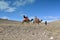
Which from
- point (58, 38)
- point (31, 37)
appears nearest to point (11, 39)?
point (31, 37)

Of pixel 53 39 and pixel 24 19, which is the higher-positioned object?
pixel 24 19

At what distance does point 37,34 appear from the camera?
37.5ft

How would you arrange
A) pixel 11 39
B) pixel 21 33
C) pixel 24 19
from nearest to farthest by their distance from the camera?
1. pixel 11 39
2. pixel 21 33
3. pixel 24 19

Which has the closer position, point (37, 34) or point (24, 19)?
point (37, 34)

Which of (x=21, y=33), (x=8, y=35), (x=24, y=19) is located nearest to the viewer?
(x=8, y=35)

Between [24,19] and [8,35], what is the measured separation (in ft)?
26.5

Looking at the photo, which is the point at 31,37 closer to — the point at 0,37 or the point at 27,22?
the point at 0,37

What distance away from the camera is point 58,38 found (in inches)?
436

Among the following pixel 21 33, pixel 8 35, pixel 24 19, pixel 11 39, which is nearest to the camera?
pixel 11 39

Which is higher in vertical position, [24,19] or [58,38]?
[24,19]

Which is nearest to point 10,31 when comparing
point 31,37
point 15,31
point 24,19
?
point 15,31

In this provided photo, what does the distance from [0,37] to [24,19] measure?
28.6 feet

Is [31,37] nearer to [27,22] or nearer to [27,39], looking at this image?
[27,39]

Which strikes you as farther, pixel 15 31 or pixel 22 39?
pixel 15 31
